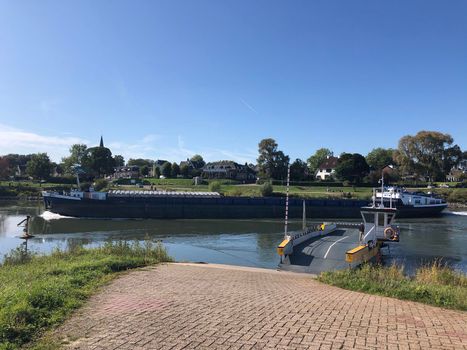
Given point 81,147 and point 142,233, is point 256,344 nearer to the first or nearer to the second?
point 142,233

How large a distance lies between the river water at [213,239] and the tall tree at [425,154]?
49.8 meters

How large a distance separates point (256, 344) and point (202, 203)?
1697 inches

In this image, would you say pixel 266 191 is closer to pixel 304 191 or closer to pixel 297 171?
pixel 304 191

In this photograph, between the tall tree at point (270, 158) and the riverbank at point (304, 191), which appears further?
the tall tree at point (270, 158)

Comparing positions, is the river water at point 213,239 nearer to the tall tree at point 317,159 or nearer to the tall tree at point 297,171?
the tall tree at point 297,171

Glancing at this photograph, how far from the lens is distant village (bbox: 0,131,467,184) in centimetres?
8569

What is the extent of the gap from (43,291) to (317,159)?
120837 mm

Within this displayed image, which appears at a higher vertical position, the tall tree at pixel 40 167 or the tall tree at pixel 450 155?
the tall tree at pixel 450 155

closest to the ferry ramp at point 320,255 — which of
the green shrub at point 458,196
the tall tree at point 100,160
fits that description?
the green shrub at point 458,196

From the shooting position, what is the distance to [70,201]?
45.3 m

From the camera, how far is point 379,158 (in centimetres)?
10944

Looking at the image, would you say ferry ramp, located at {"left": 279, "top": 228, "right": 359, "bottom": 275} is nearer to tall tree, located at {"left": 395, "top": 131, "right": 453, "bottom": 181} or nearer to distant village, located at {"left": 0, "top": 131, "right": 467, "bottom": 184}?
distant village, located at {"left": 0, "top": 131, "right": 467, "bottom": 184}

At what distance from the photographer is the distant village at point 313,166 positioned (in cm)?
8569

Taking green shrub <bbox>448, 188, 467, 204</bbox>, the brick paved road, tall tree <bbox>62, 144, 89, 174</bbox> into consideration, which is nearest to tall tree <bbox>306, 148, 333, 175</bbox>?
green shrub <bbox>448, 188, 467, 204</bbox>
